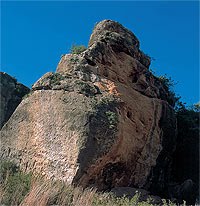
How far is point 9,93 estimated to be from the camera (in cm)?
1930

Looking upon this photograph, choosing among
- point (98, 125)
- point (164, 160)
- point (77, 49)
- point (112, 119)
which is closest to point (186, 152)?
point (164, 160)

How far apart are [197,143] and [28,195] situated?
13333 mm

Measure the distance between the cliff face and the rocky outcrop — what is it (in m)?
4.98

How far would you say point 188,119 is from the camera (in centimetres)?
2012

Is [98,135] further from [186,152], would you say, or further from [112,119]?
[186,152]

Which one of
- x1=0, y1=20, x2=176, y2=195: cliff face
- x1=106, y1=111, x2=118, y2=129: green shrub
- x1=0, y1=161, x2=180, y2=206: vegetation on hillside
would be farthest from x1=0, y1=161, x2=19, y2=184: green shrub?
x1=106, y1=111, x2=118, y2=129: green shrub

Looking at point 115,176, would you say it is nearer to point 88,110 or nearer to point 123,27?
point 88,110

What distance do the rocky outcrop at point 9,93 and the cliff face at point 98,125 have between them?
498 cm

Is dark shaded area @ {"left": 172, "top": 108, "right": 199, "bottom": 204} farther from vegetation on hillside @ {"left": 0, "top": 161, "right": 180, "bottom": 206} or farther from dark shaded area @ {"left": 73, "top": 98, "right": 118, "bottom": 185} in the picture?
vegetation on hillside @ {"left": 0, "top": 161, "right": 180, "bottom": 206}

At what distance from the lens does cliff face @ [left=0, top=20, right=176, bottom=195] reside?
11.7 m

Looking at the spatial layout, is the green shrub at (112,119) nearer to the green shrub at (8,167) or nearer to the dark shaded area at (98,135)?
the dark shaded area at (98,135)

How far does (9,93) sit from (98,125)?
904 centimetres

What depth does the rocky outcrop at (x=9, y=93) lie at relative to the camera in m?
18.8

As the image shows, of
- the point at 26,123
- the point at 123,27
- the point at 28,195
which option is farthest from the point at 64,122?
the point at 123,27
